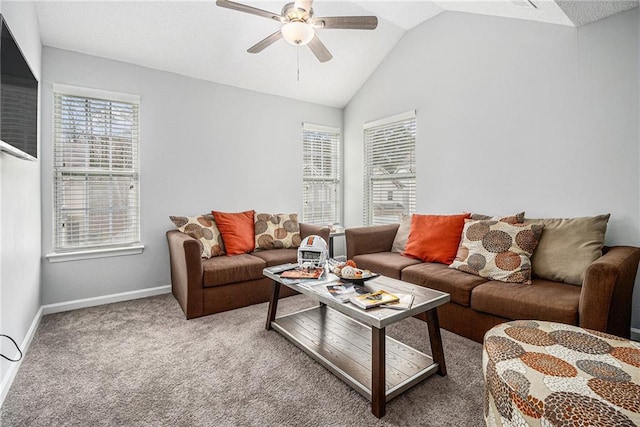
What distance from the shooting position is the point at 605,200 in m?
2.52

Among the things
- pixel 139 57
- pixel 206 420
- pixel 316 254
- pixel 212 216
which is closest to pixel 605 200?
pixel 316 254

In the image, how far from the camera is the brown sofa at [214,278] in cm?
286

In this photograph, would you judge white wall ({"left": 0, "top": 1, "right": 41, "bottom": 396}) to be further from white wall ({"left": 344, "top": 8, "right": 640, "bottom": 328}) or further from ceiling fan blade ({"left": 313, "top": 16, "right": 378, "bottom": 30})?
white wall ({"left": 344, "top": 8, "right": 640, "bottom": 328})

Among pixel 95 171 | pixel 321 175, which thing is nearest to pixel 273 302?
pixel 95 171

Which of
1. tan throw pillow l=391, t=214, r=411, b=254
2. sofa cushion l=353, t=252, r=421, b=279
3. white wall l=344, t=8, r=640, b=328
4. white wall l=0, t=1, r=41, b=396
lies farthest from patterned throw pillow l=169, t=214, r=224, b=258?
white wall l=344, t=8, r=640, b=328

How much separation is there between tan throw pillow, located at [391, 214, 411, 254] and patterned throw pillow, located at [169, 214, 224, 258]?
1.92m

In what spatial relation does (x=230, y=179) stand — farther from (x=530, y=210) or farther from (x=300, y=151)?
(x=530, y=210)

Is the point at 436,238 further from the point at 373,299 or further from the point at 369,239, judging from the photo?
the point at 373,299

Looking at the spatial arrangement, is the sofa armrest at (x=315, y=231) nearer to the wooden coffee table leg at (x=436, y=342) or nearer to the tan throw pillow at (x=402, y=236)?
the tan throw pillow at (x=402, y=236)

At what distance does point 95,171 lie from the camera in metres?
3.23

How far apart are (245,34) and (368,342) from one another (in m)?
3.16

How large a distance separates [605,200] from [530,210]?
0.53 m

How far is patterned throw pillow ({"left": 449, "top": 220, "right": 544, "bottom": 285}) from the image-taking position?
97.5 inches

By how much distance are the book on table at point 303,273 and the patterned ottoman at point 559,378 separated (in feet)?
3.91
